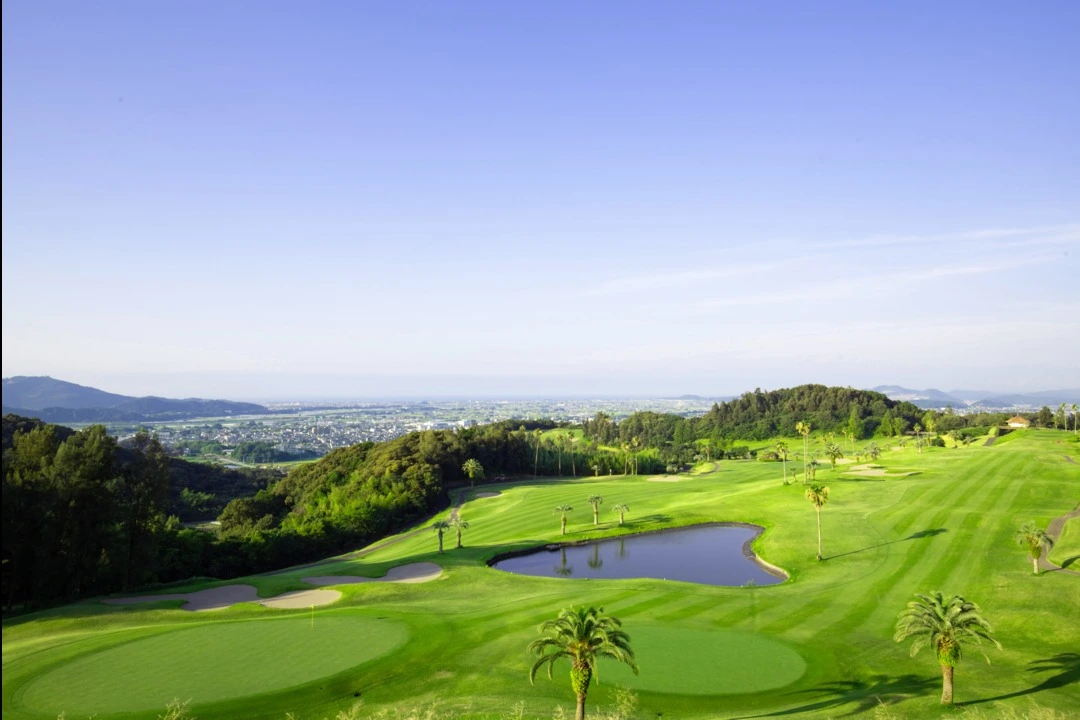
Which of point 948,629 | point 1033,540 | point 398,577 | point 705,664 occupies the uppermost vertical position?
point 948,629

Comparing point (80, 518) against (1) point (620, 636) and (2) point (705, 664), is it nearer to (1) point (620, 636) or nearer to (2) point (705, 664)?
(1) point (620, 636)

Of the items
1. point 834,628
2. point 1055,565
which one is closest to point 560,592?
point 834,628

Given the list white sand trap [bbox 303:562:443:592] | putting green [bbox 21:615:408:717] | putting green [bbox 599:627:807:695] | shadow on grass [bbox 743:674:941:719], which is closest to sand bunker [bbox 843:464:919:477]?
putting green [bbox 599:627:807:695]

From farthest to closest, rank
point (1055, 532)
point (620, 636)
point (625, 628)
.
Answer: point (1055, 532)
point (625, 628)
point (620, 636)

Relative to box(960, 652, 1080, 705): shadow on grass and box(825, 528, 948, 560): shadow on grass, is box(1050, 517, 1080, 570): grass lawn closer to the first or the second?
box(825, 528, 948, 560): shadow on grass

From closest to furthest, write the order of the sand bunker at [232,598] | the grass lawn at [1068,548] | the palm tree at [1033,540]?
Result: the sand bunker at [232,598]
the palm tree at [1033,540]
the grass lawn at [1068,548]

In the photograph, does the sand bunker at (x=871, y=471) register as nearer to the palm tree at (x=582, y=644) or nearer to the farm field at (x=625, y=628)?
the farm field at (x=625, y=628)

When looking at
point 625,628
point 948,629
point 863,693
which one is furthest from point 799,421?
point 948,629

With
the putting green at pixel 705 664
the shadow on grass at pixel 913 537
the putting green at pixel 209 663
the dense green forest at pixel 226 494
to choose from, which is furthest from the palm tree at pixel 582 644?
the shadow on grass at pixel 913 537
